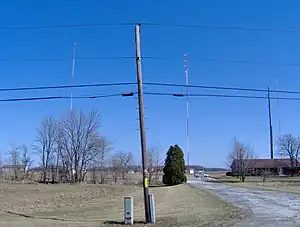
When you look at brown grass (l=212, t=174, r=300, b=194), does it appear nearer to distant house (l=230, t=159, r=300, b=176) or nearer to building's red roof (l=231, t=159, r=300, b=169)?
distant house (l=230, t=159, r=300, b=176)

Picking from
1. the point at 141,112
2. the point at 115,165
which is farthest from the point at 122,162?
the point at 141,112

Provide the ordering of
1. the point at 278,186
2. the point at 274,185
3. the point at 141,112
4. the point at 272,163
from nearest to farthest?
the point at 141,112 < the point at 278,186 < the point at 274,185 < the point at 272,163

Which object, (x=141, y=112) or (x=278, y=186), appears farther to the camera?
(x=278, y=186)

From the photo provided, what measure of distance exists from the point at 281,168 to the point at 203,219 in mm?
112187

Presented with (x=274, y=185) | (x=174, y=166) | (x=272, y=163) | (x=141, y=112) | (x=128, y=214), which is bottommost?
(x=274, y=185)

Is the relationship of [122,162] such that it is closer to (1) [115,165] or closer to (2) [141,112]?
(1) [115,165]

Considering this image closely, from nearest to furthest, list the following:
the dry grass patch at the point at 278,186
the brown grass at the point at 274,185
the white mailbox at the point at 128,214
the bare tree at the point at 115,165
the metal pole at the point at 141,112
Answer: the white mailbox at the point at 128,214, the metal pole at the point at 141,112, the dry grass patch at the point at 278,186, the brown grass at the point at 274,185, the bare tree at the point at 115,165

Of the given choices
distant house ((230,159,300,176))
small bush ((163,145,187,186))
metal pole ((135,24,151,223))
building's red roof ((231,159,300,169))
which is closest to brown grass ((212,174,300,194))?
small bush ((163,145,187,186))

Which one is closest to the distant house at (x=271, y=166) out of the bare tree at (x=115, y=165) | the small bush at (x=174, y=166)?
the bare tree at (x=115, y=165)

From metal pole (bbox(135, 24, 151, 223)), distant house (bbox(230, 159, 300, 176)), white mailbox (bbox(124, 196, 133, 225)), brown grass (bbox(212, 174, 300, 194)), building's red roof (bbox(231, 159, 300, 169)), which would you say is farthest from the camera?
building's red roof (bbox(231, 159, 300, 169))

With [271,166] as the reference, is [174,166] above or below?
above

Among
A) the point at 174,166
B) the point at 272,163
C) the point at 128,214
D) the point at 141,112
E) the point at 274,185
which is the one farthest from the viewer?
the point at 272,163

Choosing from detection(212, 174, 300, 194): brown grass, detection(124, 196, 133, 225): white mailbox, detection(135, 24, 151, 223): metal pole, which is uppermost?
detection(135, 24, 151, 223): metal pole

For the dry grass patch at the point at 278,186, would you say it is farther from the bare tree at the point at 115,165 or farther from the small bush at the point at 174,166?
the bare tree at the point at 115,165
